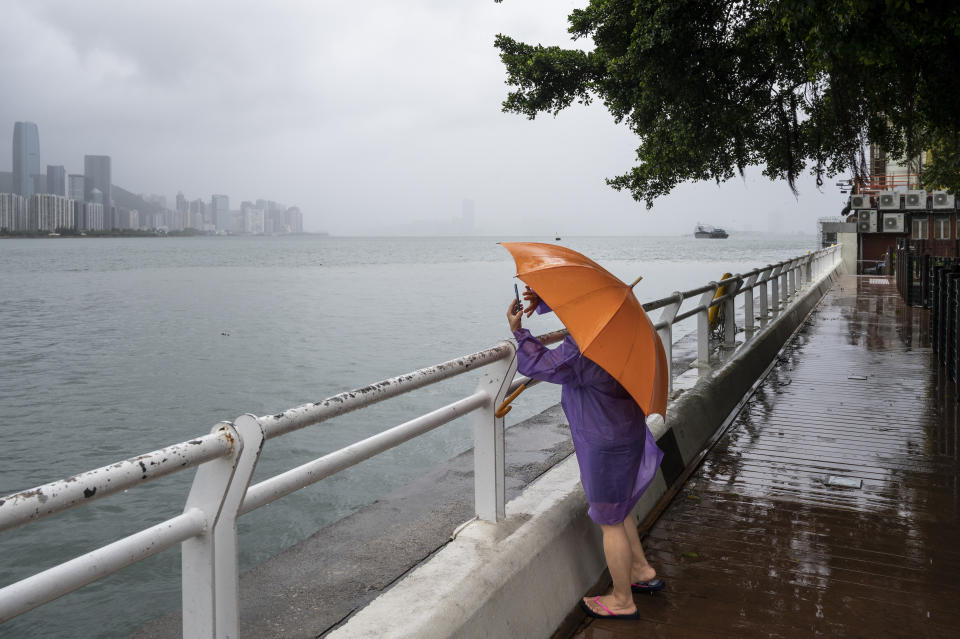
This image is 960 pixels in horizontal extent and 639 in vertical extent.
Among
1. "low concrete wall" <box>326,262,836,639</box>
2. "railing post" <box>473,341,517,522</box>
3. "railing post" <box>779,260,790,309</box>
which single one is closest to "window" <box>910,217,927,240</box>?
"railing post" <box>779,260,790,309</box>

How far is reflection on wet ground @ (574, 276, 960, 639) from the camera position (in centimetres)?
384

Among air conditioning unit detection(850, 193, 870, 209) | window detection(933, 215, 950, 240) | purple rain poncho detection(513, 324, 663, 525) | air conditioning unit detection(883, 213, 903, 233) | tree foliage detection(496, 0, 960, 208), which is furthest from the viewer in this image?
air conditioning unit detection(850, 193, 870, 209)

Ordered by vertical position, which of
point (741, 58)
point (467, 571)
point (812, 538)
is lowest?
point (812, 538)

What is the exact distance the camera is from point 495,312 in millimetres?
44750

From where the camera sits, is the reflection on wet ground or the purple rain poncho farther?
the reflection on wet ground

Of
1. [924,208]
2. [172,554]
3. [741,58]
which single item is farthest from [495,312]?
[172,554]

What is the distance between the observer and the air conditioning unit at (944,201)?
38281 mm

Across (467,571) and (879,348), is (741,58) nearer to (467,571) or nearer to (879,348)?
(879,348)

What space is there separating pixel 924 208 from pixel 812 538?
39.4 metres

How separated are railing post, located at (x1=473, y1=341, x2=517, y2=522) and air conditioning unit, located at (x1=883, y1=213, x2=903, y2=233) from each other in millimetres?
42914

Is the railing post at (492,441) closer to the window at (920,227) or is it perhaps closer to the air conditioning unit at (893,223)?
the air conditioning unit at (893,223)

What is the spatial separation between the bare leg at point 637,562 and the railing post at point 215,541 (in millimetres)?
2225

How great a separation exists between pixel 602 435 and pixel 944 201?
41406 millimetres

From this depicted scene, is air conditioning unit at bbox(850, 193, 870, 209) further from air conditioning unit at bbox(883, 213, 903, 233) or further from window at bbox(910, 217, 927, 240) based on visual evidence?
window at bbox(910, 217, 927, 240)
